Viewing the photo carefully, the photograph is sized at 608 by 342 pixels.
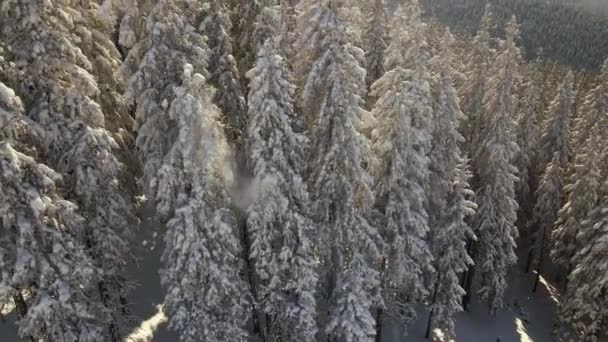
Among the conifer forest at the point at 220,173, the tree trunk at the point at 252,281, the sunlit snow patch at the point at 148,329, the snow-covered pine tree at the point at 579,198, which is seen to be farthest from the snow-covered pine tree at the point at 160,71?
the snow-covered pine tree at the point at 579,198

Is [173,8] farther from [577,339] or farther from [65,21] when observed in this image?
[577,339]

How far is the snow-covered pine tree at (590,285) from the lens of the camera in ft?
98.7

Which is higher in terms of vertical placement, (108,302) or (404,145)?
(404,145)

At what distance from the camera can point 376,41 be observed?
93.7ft

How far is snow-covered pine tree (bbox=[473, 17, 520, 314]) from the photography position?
31.8 metres

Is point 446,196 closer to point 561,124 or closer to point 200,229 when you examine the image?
point 200,229

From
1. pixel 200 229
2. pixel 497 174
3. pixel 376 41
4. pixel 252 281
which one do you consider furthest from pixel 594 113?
pixel 200 229

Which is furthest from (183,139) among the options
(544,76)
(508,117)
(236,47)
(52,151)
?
(544,76)

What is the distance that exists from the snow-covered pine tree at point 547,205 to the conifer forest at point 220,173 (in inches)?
403

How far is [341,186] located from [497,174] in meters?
15.7

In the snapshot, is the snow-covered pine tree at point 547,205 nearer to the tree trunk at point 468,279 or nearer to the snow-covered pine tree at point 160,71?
the tree trunk at point 468,279

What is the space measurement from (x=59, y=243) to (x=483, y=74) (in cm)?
3109

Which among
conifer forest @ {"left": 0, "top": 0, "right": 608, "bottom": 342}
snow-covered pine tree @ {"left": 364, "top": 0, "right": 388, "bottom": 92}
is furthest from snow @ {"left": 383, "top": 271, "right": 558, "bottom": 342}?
snow-covered pine tree @ {"left": 364, "top": 0, "right": 388, "bottom": 92}

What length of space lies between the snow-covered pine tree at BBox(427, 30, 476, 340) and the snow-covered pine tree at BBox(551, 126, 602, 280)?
10304mm
